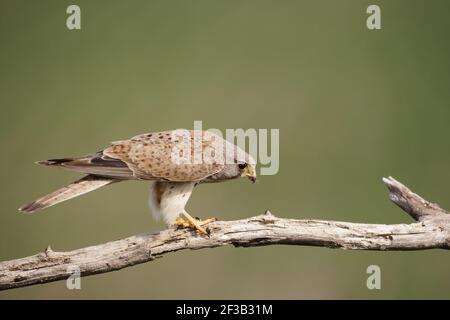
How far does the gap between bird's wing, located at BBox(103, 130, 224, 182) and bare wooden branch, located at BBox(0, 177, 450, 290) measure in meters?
0.50

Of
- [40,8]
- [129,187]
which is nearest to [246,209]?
[129,187]

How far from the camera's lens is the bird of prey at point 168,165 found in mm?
5273

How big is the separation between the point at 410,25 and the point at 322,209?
4696mm

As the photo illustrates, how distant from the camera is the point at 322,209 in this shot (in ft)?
34.4

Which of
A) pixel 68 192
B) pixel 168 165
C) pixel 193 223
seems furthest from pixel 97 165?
pixel 193 223

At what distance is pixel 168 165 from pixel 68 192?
783 mm

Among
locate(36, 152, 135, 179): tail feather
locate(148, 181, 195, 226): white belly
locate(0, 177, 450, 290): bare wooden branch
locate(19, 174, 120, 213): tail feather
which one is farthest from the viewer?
locate(148, 181, 195, 226): white belly

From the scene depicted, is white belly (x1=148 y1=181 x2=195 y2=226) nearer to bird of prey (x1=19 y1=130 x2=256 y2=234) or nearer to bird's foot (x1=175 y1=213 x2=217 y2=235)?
bird of prey (x1=19 y1=130 x2=256 y2=234)

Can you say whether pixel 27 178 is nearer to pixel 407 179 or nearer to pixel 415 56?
pixel 407 179

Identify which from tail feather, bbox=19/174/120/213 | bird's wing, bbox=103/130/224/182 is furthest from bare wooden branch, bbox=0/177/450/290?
bird's wing, bbox=103/130/224/182

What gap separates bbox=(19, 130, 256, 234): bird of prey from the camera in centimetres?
527

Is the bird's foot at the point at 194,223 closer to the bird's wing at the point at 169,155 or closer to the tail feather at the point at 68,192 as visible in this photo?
the bird's wing at the point at 169,155

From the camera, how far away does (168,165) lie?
17.9ft

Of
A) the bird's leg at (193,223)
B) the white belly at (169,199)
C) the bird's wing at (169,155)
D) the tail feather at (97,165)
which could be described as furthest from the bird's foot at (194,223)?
the tail feather at (97,165)
